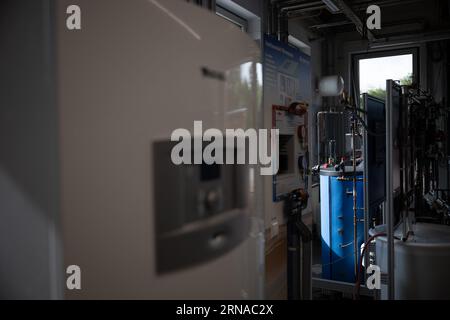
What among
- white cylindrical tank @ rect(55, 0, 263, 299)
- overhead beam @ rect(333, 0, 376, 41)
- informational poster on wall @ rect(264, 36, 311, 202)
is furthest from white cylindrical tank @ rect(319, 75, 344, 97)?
white cylindrical tank @ rect(55, 0, 263, 299)

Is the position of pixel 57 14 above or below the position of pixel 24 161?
above

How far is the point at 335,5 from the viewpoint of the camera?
109 inches

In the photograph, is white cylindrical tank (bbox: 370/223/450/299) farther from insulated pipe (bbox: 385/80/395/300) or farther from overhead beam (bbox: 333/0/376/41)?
overhead beam (bbox: 333/0/376/41)

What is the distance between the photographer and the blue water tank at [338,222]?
3.02 metres

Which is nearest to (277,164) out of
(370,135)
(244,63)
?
(370,135)

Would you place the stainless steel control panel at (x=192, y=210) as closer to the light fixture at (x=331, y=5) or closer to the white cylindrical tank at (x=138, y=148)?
the white cylindrical tank at (x=138, y=148)

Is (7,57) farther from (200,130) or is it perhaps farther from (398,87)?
(398,87)

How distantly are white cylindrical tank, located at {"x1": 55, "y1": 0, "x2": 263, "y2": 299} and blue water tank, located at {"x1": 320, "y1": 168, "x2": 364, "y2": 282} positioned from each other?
231cm

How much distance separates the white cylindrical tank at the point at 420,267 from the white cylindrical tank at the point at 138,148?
1.37m

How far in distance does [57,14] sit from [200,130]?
0.35 metres

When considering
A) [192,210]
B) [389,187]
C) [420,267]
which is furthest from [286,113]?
[192,210]

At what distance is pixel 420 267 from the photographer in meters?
1.91

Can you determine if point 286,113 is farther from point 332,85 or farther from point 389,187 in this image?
point 332,85

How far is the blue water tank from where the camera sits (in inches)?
119
